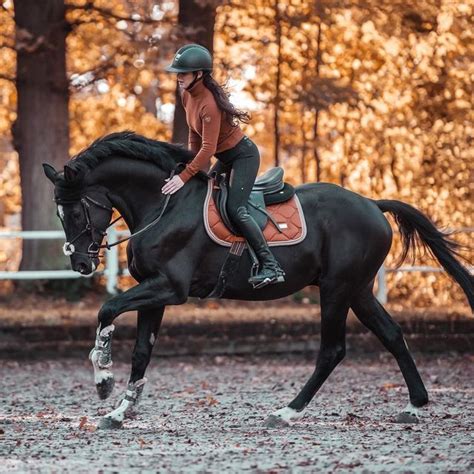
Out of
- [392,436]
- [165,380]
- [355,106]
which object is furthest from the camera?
[355,106]

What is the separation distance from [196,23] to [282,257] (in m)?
8.70


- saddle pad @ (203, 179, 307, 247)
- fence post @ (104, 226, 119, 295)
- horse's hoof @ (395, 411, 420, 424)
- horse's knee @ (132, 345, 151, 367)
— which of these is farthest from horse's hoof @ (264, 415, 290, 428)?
fence post @ (104, 226, 119, 295)

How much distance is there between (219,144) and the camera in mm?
9672

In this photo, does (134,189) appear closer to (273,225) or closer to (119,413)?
(273,225)

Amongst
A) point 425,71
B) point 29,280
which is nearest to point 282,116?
point 425,71

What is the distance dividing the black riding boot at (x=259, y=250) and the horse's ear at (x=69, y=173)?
134cm

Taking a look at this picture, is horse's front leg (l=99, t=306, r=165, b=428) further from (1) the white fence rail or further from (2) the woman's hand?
(1) the white fence rail

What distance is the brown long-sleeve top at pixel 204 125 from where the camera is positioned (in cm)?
924

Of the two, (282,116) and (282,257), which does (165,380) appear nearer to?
(282,257)

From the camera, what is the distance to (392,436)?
8.43 metres

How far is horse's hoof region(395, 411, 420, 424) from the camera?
9.49 metres

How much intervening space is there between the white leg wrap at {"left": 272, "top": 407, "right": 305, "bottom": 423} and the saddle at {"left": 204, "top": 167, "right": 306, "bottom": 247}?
1373 millimetres

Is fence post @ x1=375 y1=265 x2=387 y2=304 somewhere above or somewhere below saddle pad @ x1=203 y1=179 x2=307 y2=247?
below

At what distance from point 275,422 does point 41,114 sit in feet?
32.0
